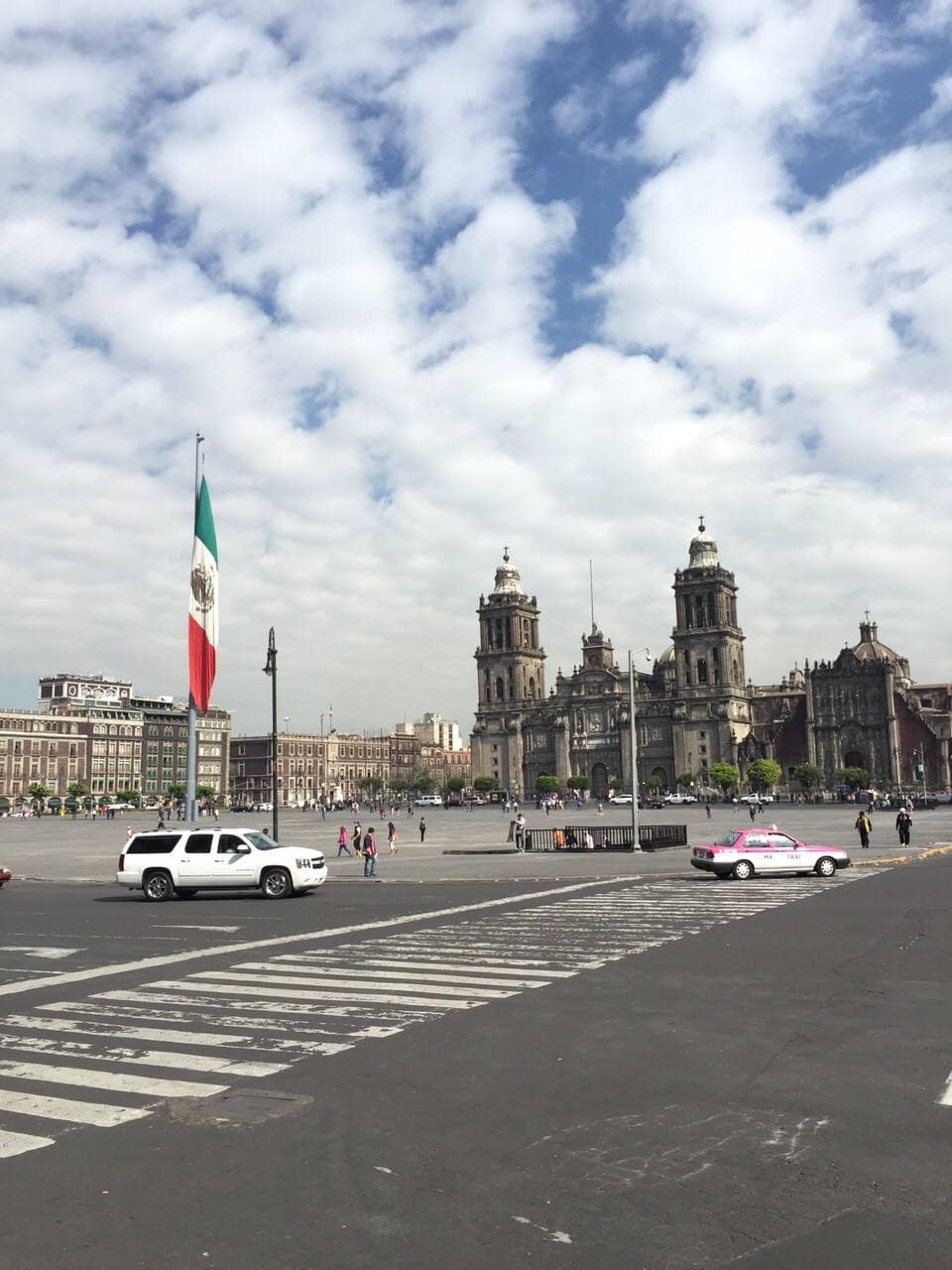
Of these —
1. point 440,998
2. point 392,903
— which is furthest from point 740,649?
point 440,998

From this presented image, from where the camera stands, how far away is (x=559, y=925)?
17672 mm

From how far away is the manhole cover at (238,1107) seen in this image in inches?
290

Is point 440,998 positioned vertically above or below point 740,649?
below

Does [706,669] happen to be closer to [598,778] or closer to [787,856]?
[598,778]

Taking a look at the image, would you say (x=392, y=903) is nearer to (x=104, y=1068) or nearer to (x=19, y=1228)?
(x=104, y=1068)

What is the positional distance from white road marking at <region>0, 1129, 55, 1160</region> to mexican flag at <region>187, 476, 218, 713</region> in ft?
132

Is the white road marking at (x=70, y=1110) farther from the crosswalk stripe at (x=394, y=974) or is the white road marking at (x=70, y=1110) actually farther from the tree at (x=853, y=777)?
the tree at (x=853, y=777)

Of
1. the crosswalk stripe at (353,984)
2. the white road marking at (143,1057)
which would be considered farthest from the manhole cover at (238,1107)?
the crosswalk stripe at (353,984)

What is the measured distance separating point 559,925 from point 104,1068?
1000 centimetres

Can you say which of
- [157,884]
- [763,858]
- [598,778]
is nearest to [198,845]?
[157,884]

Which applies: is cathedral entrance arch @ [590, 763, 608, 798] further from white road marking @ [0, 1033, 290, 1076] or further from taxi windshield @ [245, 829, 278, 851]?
white road marking @ [0, 1033, 290, 1076]

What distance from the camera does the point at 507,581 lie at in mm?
161375

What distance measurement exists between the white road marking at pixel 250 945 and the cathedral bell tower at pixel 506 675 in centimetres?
13214

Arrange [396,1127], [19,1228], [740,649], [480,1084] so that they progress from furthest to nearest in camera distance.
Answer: [740,649] < [480,1084] < [396,1127] < [19,1228]
